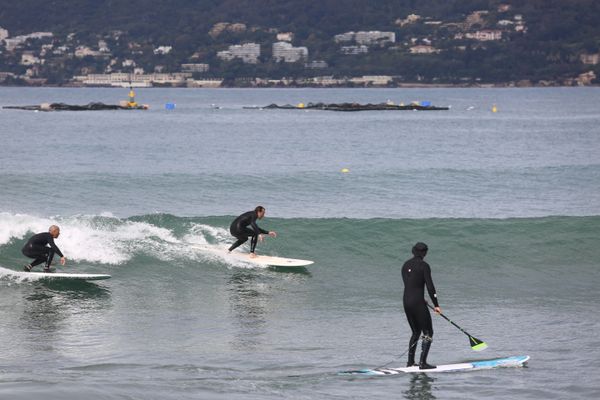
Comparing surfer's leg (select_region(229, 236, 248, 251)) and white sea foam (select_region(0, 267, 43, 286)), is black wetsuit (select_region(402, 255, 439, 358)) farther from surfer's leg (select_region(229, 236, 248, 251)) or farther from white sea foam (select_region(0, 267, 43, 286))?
white sea foam (select_region(0, 267, 43, 286))

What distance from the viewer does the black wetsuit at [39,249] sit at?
2180cm

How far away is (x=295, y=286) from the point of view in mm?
23781

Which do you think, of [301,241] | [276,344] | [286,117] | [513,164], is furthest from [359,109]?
[276,344]

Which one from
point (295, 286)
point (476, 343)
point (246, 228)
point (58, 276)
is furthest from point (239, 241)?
point (476, 343)

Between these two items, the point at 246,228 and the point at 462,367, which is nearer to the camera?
the point at 462,367

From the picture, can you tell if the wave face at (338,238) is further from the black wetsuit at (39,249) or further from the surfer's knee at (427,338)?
the surfer's knee at (427,338)

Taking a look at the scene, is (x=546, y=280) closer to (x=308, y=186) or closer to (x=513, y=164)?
(x=308, y=186)

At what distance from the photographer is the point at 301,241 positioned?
97.7ft

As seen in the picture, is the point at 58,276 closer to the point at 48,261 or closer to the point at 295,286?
the point at 48,261

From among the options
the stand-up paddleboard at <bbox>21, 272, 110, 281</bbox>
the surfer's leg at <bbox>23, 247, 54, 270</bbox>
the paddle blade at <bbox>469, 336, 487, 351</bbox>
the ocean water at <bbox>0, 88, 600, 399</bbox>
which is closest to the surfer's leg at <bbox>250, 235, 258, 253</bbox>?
the ocean water at <bbox>0, 88, 600, 399</bbox>

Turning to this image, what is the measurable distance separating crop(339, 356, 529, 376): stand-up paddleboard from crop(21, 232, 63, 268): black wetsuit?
7861mm

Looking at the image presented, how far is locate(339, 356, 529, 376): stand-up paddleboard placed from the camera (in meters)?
16.4

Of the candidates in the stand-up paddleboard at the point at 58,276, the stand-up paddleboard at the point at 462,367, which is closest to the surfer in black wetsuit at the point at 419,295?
the stand-up paddleboard at the point at 462,367

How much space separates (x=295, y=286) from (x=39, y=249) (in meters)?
5.35
